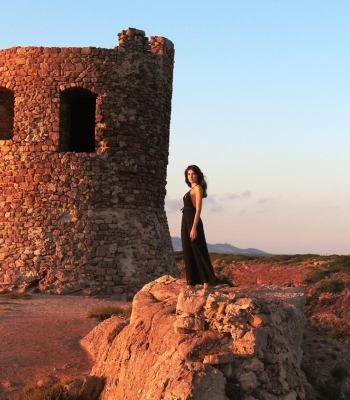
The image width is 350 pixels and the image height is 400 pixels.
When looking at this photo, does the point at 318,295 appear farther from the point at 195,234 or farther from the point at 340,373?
the point at 195,234

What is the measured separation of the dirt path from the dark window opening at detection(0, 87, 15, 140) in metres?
5.94

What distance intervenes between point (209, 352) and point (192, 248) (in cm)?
201

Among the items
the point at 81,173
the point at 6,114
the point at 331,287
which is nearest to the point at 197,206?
the point at 81,173

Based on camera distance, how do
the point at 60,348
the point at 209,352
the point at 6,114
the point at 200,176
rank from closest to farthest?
the point at 209,352 → the point at 200,176 → the point at 60,348 → the point at 6,114

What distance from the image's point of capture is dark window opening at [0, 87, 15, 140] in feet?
54.1

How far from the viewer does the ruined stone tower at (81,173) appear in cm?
1450

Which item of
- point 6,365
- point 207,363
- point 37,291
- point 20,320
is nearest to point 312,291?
point 37,291

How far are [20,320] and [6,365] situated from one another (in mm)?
2012

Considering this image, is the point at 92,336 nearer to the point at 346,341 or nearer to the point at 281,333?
the point at 281,333

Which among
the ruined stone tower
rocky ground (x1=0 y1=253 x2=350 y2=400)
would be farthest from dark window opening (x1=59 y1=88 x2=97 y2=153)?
rocky ground (x1=0 y1=253 x2=350 y2=400)

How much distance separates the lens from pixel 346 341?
13.8 metres

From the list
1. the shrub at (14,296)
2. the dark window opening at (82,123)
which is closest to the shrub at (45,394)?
the shrub at (14,296)

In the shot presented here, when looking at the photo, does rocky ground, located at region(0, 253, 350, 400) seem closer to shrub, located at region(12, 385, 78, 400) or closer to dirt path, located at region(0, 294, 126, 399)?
dirt path, located at region(0, 294, 126, 399)

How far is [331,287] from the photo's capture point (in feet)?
69.2
